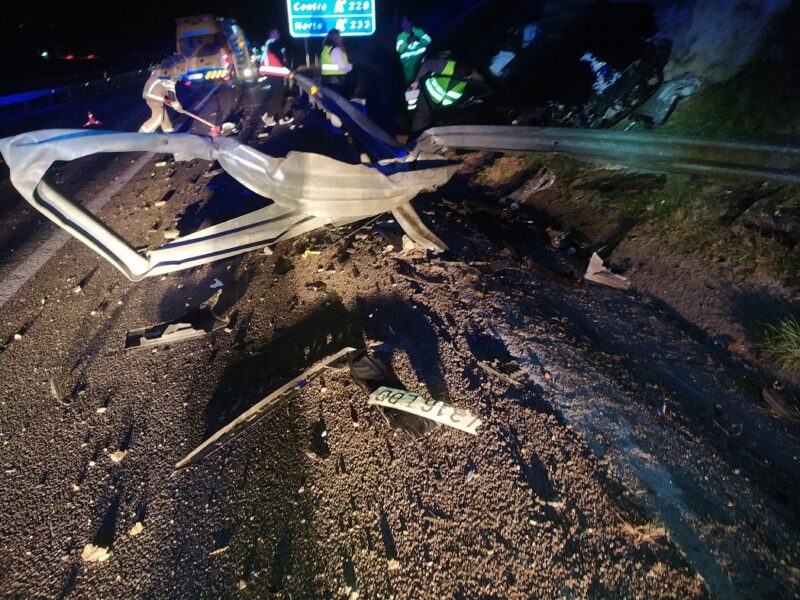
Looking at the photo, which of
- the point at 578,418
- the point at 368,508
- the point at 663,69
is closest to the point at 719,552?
the point at 578,418

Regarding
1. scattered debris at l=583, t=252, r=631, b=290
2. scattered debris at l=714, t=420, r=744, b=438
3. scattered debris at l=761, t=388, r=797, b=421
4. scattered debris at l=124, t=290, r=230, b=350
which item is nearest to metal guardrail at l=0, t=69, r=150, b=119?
scattered debris at l=124, t=290, r=230, b=350

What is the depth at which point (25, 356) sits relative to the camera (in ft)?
10.2

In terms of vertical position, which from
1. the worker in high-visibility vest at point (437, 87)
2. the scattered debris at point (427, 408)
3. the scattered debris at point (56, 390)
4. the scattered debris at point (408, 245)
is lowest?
the scattered debris at point (56, 390)

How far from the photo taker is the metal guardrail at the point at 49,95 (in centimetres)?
1109

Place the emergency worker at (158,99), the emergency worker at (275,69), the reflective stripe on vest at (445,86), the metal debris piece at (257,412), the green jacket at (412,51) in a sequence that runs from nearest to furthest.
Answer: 1. the metal debris piece at (257,412)
2. the reflective stripe on vest at (445,86)
3. the emergency worker at (158,99)
4. the green jacket at (412,51)
5. the emergency worker at (275,69)

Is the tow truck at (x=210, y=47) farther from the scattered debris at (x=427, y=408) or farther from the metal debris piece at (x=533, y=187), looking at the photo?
the scattered debris at (x=427, y=408)

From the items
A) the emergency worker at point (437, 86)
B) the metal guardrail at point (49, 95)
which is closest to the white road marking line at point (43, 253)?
the emergency worker at point (437, 86)

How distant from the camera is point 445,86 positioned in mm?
5957

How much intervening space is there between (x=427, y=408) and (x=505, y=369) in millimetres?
577

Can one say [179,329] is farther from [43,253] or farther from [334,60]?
[334,60]

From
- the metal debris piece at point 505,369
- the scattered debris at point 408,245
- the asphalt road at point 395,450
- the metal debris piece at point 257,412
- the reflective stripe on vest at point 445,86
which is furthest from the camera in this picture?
the reflective stripe on vest at point 445,86

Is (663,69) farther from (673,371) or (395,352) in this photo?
(395,352)

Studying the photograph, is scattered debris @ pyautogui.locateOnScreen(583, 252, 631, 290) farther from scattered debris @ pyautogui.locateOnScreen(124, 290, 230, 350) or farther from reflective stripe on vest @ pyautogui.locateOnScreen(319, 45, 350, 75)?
reflective stripe on vest @ pyautogui.locateOnScreen(319, 45, 350, 75)

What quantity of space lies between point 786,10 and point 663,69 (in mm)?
1123
